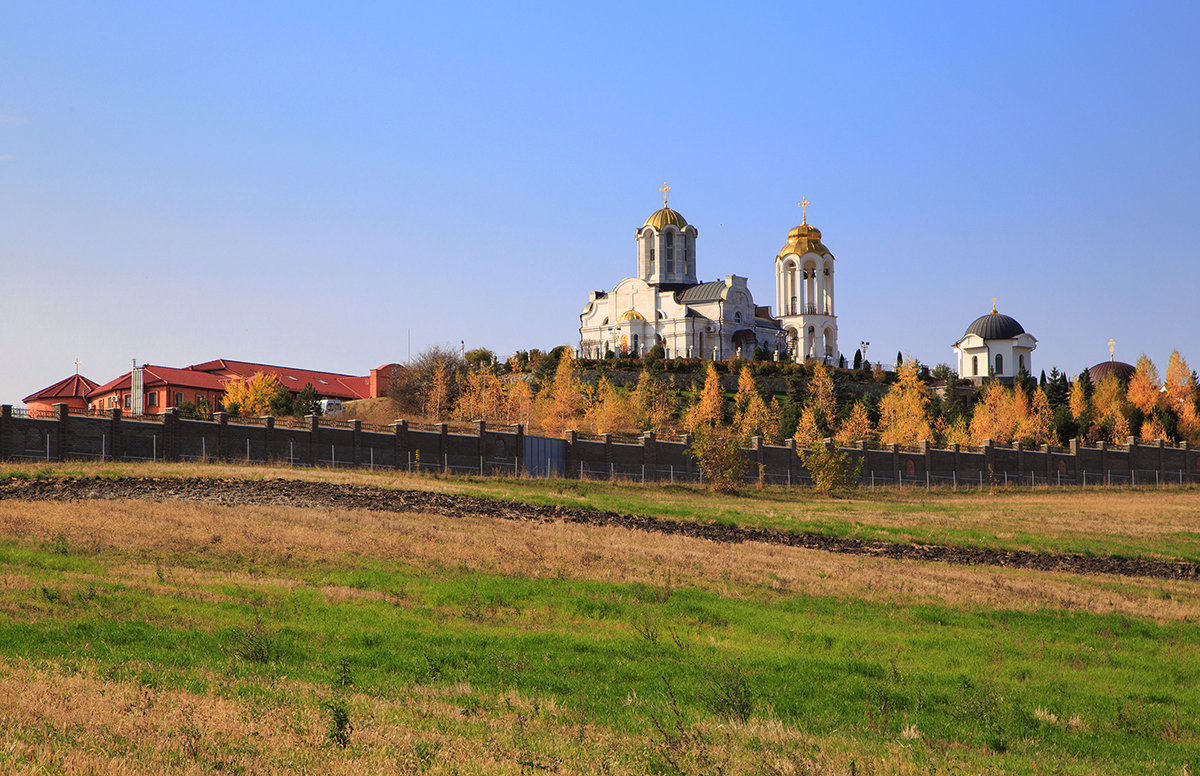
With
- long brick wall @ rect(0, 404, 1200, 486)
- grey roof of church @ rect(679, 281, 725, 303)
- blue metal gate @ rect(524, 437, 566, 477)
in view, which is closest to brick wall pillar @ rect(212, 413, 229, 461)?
long brick wall @ rect(0, 404, 1200, 486)

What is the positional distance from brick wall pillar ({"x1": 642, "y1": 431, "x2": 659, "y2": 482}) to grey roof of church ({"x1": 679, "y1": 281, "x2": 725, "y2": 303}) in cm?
6074

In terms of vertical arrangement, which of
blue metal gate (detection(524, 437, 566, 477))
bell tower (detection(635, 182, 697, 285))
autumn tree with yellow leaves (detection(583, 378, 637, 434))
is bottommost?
blue metal gate (detection(524, 437, 566, 477))

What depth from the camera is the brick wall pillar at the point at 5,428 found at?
40062mm

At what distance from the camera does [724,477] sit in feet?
162

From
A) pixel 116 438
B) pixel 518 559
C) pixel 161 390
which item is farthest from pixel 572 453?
pixel 161 390

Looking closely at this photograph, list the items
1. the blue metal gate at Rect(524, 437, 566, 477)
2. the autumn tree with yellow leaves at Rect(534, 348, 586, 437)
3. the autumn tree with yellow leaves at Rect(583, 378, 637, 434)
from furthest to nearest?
the autumn tree with yellow leaves at Rect(534, 348, 586, 437) < the autumn tree with yellow leaves at Rect(583, 378, 637, 434) < the blue metal gate at Rect(524, 437, 566, 477)

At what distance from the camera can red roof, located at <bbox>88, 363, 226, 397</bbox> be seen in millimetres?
87875

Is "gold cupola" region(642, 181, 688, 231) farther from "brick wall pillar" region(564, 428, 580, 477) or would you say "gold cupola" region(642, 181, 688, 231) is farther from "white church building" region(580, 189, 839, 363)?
"brick wall pillar" region(564, 428, 580, 477)

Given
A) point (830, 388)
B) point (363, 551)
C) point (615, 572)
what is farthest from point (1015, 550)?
point (830, 388)

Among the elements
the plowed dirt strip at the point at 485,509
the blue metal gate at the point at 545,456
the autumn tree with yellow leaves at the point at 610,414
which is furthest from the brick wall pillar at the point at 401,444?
the autumn tree with yellow leaves at the point at 610,414

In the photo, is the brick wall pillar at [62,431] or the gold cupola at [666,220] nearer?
the brick wall pillar at [62,431]

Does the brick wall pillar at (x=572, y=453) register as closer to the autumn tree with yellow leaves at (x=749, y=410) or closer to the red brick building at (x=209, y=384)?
the autumn tree with yellow leaves at (x=749, y=410)

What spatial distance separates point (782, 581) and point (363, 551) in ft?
25.3

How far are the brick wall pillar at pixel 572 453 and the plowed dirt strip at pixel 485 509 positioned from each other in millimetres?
16036
